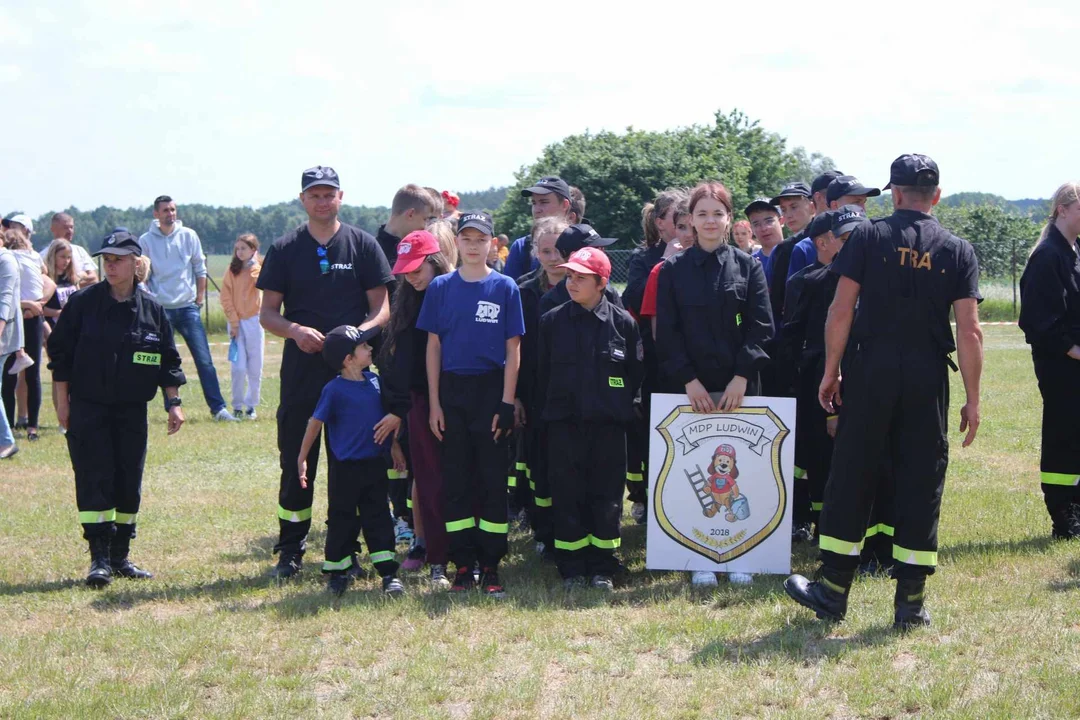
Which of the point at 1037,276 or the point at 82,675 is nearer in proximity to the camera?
the point at 82,675

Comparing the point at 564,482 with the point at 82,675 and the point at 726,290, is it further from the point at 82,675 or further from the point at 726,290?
the point at 82,675

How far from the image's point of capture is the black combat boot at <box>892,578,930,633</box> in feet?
17.9

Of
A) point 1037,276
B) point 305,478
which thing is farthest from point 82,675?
point 1037,276

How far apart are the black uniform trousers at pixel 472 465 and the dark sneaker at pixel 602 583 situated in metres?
0.54

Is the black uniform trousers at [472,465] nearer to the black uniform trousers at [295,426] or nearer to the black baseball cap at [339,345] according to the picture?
the black baseball cap at [339,345]

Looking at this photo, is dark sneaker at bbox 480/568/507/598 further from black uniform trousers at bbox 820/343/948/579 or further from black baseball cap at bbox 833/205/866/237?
black baseball cap at bbox 833/205/866/237

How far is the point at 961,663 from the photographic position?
5008 mm

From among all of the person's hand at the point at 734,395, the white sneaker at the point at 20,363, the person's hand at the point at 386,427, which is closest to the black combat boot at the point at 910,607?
the person's hand at the point at 734,395

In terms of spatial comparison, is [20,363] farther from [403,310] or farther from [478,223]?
[478,223]

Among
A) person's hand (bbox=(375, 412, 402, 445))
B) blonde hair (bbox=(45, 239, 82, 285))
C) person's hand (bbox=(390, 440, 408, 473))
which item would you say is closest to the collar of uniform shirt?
person's hand (bbox=(375, 412, 402, 445))

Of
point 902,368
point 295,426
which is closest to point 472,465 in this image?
point 295,426

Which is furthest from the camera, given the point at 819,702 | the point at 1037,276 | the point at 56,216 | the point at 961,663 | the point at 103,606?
the point at 56,216

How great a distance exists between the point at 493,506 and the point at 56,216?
31.2 ft

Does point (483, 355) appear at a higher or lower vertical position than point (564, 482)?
higher
